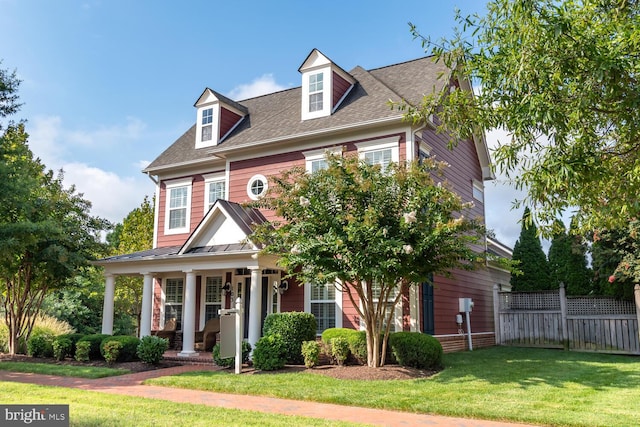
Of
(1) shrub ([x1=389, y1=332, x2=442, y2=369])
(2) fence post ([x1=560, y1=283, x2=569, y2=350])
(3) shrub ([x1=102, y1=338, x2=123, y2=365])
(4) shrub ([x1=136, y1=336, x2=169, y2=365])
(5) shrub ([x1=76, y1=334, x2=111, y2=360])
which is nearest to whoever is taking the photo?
(1) shrub ([x1=389, y1=332, x2=442, y2=369])

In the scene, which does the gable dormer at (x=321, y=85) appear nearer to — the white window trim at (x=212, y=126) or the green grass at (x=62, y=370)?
the white window trim at (x=212, y=126)

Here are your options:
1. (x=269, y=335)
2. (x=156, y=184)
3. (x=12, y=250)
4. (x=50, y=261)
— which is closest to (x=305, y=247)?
(x=269, y=335)

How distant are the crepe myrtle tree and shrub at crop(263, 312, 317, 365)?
50.6 inches

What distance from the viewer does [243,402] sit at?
7676 mm

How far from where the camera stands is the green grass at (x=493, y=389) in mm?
6664

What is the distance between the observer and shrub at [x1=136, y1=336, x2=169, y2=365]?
11891 millimetres

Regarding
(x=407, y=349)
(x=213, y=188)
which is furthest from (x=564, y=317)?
(x=213, y=188)

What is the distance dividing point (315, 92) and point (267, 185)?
3.08m

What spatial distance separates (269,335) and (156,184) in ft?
28.2

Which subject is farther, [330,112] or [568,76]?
[330,112]

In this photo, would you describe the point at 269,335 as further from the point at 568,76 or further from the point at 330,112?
the point at 568,76

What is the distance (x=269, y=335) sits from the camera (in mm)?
11305

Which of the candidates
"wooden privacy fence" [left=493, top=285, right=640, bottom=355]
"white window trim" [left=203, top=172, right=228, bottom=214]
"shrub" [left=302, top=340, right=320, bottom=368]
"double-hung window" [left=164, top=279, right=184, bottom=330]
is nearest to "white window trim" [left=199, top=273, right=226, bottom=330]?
"double-hung window" [left=164, top=279, right=184, bottom=330]

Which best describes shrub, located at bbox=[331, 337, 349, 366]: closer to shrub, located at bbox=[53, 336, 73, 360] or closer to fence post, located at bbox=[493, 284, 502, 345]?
shrub, located at bbox=[53, 336, 73, 360]
